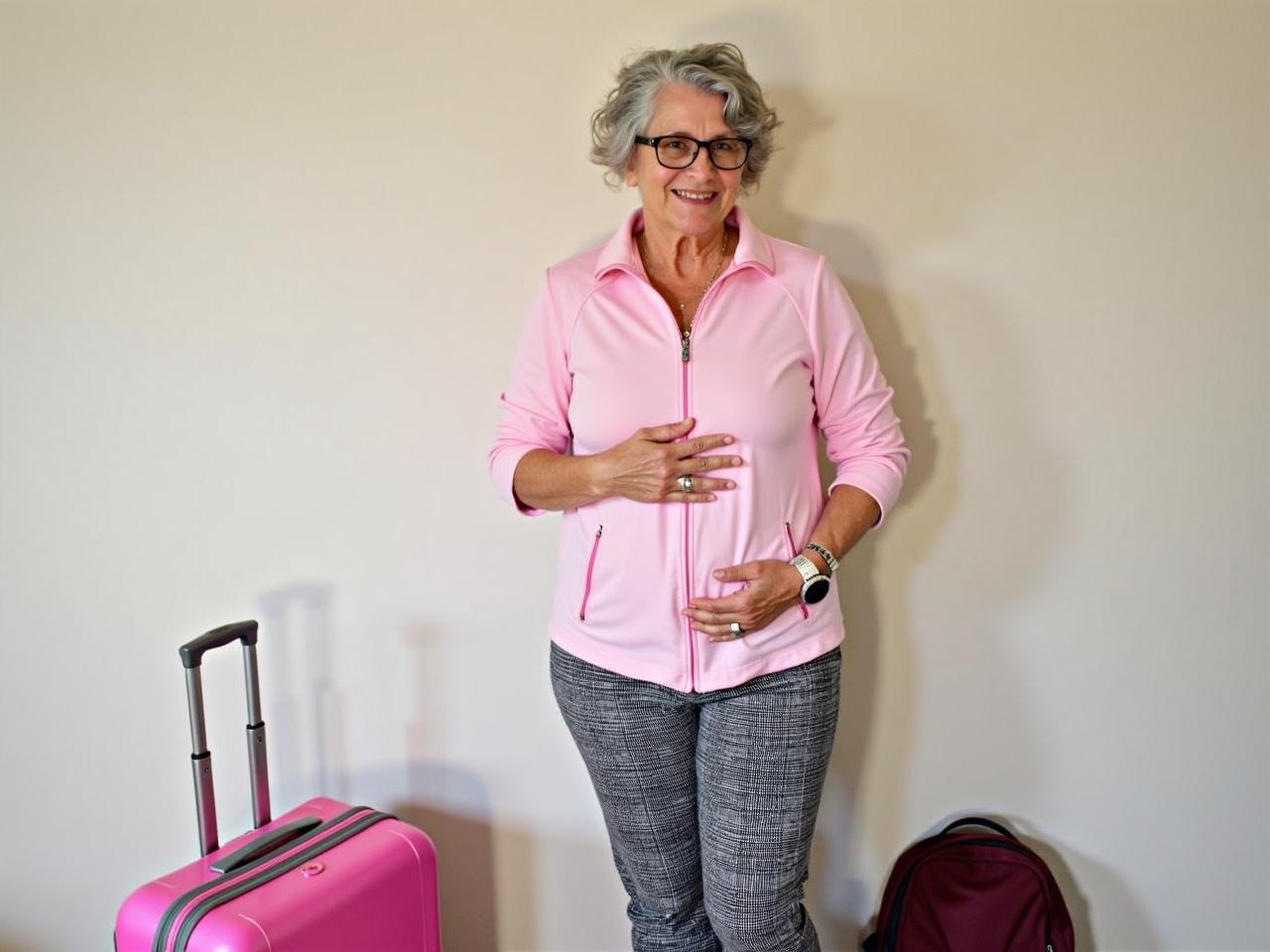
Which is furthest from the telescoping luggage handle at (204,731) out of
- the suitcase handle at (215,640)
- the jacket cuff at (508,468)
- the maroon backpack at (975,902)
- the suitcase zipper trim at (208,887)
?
the maroon backpack at (975,902)

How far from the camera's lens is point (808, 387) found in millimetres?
1562

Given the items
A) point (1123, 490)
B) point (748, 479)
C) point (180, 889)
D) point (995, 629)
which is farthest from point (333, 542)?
point (1123, 490)

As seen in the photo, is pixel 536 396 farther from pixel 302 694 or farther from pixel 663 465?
pixel 302 694

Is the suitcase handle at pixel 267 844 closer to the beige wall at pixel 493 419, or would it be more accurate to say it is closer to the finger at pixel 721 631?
the beige wall at pixel 493 419

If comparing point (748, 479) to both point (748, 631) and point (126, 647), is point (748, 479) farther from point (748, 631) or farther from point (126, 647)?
point (126, 647)

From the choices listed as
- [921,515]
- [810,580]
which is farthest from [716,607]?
[921,515]

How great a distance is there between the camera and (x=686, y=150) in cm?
147

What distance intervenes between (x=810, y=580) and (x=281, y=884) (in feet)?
2.83

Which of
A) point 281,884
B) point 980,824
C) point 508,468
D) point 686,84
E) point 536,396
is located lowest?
point 980,824

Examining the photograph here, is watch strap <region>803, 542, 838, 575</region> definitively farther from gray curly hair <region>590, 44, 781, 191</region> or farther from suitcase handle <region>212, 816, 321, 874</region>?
suitcase handle <region>212, 816, 321, 874</region>

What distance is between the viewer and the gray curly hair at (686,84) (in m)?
1.45

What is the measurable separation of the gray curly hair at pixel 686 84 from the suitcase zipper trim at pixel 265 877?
3.58 ft

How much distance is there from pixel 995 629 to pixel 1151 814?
0.51 metres

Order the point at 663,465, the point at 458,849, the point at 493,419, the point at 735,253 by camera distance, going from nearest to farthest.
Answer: the point at 663,465, the point at 735,253, the point at 493,419, the point at 458,849
